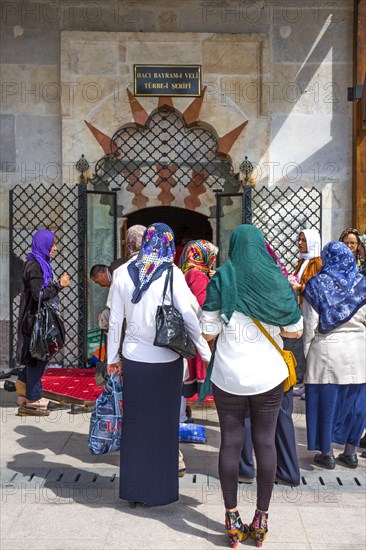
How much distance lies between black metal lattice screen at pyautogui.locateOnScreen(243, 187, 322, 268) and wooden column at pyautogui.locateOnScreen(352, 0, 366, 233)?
42cm

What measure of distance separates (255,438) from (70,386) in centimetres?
354

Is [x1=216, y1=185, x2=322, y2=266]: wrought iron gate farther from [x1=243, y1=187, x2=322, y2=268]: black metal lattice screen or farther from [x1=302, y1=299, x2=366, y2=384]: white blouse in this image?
[x1=302, y1=299, x2=366, y2=384]: white blouse

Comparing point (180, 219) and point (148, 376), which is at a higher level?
point (180, 219)

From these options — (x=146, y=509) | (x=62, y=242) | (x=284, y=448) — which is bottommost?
(x=146, y=509)

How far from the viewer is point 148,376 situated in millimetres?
3986

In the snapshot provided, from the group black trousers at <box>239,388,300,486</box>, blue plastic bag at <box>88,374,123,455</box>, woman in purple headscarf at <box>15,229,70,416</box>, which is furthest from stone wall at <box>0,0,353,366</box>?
blue plastic bag at <box>88,374,123,455</box>

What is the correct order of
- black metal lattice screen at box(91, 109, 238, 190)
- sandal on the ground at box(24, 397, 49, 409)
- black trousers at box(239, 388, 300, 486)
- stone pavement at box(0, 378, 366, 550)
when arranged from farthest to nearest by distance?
1. black metal lattice screen at box(91, 109, 238, 190)
2. sandal on the ground at box(24, 397, 49, 409)
3. black trousers at box(239, 388, 300, 486)
4. stone pavement at box(0, 378, 366, 550)

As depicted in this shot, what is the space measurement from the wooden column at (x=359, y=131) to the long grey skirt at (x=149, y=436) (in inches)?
177

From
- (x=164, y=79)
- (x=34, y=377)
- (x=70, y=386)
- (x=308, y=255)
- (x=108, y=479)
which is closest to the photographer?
(x=108, y=479)

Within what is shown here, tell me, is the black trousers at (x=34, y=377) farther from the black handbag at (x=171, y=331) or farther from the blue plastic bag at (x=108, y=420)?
A: the black handbag at (x=171, y=331)

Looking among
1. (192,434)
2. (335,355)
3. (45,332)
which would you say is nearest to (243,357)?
(335,355)

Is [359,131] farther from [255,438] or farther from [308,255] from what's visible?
[255,438]

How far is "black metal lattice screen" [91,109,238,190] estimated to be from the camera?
8.13m

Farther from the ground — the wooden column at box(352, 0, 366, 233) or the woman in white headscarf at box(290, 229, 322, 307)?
the wooden column at box(352, 0, 366, 233)
